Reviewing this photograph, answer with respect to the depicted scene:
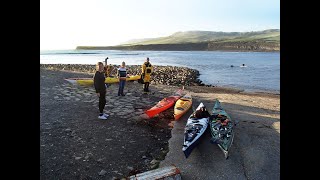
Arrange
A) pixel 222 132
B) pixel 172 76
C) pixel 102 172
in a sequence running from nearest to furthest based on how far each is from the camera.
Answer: pixel 102 172, pixel 222 132, pixel 172 76

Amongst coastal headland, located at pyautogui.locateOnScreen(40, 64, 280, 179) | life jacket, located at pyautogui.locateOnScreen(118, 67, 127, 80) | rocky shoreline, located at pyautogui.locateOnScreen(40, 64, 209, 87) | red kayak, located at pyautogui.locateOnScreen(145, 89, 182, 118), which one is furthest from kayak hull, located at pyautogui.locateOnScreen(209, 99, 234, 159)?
rocky shoreline, located at pyautogui.locateOnScreen(40, 64, 209, 87)

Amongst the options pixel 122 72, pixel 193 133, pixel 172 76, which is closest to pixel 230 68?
pixel 172 76

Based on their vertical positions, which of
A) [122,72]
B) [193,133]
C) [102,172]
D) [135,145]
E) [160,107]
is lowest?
[102,172]

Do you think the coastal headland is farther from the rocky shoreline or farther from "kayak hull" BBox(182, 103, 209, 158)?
the rocky shoreline

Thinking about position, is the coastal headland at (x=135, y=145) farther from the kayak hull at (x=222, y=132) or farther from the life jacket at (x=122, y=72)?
the life jacket at (x=122, y=72)

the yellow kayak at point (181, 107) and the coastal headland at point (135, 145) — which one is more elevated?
the yellow kayak at point (181, 107)

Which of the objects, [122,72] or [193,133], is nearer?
[193,133]

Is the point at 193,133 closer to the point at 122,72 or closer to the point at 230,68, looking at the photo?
the point at 122,72

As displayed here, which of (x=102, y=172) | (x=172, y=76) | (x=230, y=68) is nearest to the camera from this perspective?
(x=102, y=172)

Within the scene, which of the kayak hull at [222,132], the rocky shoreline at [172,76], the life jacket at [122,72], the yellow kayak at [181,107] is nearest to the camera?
the kayak hull at [222,132]

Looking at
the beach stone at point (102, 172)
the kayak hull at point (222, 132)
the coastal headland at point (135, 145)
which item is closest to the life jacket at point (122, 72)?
the coastal headland at point (135, 145)

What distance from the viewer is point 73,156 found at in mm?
7070
